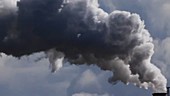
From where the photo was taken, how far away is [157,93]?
133m

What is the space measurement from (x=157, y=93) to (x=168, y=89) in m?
3.14

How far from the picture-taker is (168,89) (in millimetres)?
135750
